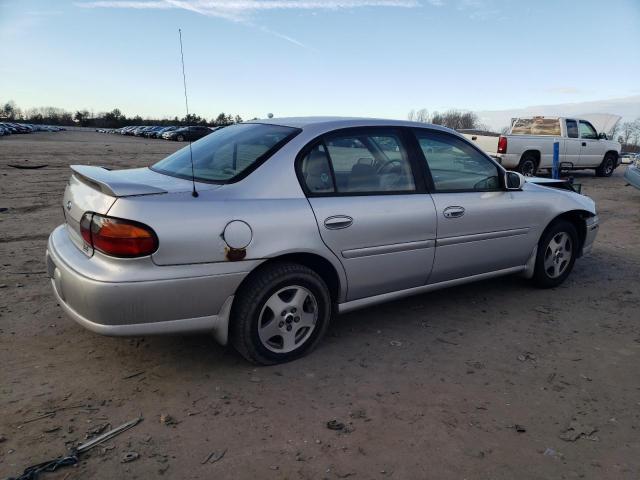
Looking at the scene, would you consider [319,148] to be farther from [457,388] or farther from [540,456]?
[540,456]

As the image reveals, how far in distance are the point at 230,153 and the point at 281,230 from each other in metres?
0.80

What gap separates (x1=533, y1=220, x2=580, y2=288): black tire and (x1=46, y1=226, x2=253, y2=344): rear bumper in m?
3.05

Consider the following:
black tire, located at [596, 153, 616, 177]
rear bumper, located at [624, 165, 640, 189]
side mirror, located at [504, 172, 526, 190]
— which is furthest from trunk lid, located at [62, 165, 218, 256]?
black tire, located at [596, 153, 616, 177]

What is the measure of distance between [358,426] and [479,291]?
2607mm

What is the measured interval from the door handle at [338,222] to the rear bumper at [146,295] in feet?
1.94

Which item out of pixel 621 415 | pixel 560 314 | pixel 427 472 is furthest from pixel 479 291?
pixel 427 472

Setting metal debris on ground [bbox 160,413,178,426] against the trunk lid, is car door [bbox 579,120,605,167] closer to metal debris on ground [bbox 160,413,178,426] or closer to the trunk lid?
the trunk lid

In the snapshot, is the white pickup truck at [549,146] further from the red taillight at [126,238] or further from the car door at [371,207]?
the red taillight at [126,238]

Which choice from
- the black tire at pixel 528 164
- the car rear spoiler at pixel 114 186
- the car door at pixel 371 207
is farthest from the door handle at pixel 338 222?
the black tire at pixel 528 164

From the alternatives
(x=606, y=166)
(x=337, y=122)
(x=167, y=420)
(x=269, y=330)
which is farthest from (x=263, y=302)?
(x=606, y=166)

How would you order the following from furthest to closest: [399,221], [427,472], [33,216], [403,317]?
[33,216], [403,317], [399,221], [427,472]

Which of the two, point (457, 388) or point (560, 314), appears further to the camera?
point (560, 314)

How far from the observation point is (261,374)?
123 inches

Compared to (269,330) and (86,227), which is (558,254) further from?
(86,227)
